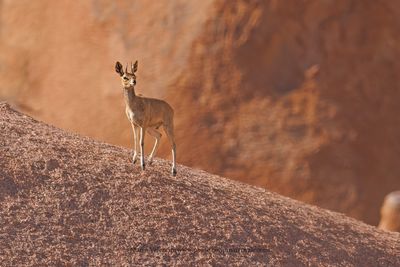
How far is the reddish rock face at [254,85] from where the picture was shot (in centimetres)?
1670

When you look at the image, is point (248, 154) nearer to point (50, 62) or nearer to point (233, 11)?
point (233, 11)

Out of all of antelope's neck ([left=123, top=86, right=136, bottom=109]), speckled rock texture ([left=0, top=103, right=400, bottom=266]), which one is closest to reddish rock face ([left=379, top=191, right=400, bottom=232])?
speckled rock texture ([left=0, top=103, right=400, bottom=266])

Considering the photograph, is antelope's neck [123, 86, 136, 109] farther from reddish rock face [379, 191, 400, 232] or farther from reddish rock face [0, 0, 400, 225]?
reddish rock face [379, 191, 400, 232]

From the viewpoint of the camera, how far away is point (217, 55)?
17.0 m

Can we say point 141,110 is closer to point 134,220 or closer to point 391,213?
point 134,220

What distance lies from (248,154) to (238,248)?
5347 mm

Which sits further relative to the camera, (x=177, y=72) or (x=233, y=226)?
(x=177, y=72)

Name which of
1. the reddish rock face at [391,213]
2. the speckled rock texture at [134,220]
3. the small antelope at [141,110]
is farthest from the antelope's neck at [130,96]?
the reddish rock face at [391,213]

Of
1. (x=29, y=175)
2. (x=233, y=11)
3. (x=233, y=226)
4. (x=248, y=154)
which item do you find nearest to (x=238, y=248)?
(x=233, y=226)

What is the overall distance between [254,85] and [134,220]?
19.7ft

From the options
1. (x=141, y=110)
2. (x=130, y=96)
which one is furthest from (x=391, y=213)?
(x=130, y=96)

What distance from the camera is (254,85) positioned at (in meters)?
16.9

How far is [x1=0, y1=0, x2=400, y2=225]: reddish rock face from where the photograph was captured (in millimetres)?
16703

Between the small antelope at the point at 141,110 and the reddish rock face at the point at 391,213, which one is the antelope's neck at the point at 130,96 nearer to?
the small antelope at the point at 141,110
